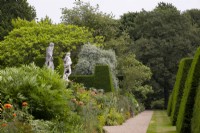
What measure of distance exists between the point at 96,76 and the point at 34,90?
1743 cm

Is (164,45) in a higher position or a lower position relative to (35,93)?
higher

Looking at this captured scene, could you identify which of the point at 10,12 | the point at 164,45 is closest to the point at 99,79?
the point at 10,12

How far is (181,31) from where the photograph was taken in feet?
170

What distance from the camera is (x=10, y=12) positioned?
46281mm

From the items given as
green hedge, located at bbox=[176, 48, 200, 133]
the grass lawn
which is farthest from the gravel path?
green hedge, located at bbox=[176, 48, 200, 133]

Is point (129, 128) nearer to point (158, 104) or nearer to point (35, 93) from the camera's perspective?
point (35, 93)

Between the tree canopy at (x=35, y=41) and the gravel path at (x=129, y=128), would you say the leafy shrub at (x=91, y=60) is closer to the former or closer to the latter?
the tree canopy at (x=35, y=41)

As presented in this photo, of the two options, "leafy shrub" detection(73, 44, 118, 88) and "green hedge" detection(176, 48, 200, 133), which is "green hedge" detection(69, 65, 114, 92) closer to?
"leafy shrub" detection(73, 44, 118, 88)

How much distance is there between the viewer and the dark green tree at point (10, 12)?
4478 cm

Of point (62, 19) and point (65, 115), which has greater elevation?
point (62, 19)

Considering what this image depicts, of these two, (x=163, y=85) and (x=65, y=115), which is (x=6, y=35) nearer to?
(x=163, y=85)

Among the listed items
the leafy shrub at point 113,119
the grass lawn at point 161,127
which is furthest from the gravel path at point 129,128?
the leafy shrub at point 113,119

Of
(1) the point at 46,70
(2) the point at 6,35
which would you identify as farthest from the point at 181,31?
(1) the point at 46,70

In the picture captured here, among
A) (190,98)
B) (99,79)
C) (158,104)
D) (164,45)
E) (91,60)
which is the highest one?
(164,45)
